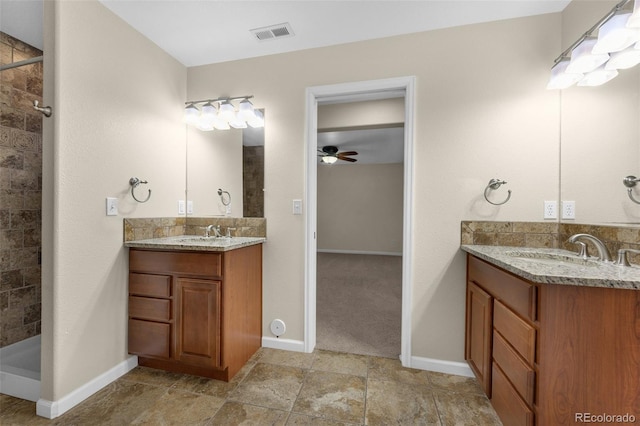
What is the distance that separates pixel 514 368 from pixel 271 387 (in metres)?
1.31

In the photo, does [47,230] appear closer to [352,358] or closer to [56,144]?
[56,144]

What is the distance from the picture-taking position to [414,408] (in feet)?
4.86

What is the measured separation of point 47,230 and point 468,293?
2.52 metres

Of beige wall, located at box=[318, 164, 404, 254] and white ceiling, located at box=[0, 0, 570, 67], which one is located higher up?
white ceiling, located at box=[0, 0, 570, 67]

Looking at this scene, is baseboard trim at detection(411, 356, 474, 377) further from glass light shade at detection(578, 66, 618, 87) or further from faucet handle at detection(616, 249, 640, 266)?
glass light shade at detection(578, 66, 618, 87)

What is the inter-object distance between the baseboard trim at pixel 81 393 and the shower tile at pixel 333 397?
1207 millimetres

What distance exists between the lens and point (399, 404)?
1510 mm

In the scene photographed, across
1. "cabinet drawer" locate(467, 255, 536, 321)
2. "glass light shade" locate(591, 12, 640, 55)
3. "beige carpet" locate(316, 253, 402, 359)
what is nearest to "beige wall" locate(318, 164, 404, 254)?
"beige carpet" locate(316, 253, 402, 359)

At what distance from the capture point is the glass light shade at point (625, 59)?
118cm

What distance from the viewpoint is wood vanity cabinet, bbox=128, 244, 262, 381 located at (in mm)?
1637

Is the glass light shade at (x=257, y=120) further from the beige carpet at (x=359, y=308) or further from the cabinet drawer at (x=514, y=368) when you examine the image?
the cabinet drawer at (x=514, y=368)

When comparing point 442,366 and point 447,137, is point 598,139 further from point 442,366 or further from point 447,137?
point 442,366

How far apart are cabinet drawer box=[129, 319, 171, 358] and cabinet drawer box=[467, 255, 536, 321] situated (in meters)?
1.94

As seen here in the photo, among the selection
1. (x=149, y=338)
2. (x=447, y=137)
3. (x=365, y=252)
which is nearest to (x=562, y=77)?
(x=447, y=137)
